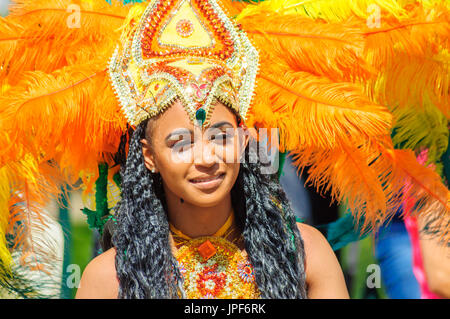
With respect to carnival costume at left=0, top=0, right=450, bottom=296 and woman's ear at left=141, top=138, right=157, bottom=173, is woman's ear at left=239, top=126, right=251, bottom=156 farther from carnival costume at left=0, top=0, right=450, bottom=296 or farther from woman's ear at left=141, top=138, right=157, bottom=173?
woman's ear at left=141, top=138, right=157, bottom=173

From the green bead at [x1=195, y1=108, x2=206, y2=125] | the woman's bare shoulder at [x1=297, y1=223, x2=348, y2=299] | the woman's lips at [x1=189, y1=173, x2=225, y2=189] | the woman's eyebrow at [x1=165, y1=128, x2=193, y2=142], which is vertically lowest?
the woman's bare shoulder at [x1=297, y1=223, x2=348, y2=299]

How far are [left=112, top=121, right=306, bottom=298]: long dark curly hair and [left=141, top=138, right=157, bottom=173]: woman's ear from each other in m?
0.02

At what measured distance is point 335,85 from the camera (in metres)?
2.37

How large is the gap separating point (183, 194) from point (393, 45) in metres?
1.04

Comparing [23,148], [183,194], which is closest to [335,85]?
[183,194]

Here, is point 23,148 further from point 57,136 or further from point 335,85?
point 335,85

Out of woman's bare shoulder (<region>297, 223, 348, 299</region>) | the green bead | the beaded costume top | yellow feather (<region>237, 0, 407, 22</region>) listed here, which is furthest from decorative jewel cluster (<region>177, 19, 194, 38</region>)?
woman's bare shoulder (<region>297, 223, 348, 299</region>)

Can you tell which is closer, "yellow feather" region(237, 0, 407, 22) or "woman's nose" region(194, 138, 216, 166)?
"woman's nose" region(194, 138, 216, 166)

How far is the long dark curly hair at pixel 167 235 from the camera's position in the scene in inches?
86.3

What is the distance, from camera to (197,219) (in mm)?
2293

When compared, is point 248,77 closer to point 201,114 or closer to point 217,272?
point 201,114

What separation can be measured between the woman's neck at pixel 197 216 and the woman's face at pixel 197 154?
128 mm

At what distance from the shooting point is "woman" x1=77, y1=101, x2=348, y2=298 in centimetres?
212

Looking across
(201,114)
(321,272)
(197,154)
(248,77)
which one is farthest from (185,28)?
(321,272)
